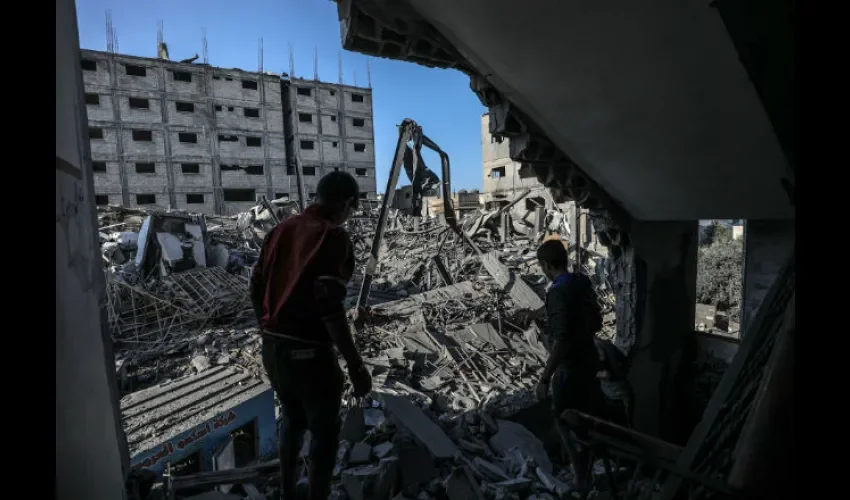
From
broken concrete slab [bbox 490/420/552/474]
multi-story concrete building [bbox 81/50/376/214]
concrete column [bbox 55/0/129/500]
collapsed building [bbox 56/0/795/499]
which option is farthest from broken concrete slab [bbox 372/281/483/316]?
multi-story concrete building [bbox 81/50/376/214]

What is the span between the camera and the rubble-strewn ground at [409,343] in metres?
3.34

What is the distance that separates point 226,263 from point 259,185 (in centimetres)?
2276

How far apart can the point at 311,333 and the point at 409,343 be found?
6.12 metres

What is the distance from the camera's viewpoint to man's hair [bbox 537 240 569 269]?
337 cm

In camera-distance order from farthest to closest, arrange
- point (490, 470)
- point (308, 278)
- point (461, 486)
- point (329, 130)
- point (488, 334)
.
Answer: point (329, 130), point (488, 334), point (490, 470), point (461, 486), point (308, 278)

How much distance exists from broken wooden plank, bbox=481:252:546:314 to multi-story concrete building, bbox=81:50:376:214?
28075mm

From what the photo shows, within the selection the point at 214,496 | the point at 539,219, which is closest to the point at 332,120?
the point at 539,219

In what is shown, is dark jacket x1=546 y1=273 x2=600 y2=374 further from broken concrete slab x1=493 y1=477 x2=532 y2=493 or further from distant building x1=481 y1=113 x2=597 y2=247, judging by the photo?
distant building x1=481 y1=113 x2=597 y2=247

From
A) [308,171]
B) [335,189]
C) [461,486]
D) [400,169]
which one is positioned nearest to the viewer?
[335,189]

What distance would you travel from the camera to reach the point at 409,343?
819cm

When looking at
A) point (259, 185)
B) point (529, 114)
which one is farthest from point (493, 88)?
point (259, 185)

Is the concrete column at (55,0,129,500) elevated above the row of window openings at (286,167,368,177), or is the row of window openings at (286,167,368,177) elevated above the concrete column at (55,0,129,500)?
the row of window openings at (286,167,368,177)

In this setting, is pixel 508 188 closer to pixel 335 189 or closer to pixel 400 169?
pixel 400 169

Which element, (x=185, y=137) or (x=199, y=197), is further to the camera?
(x=199, y=197)
